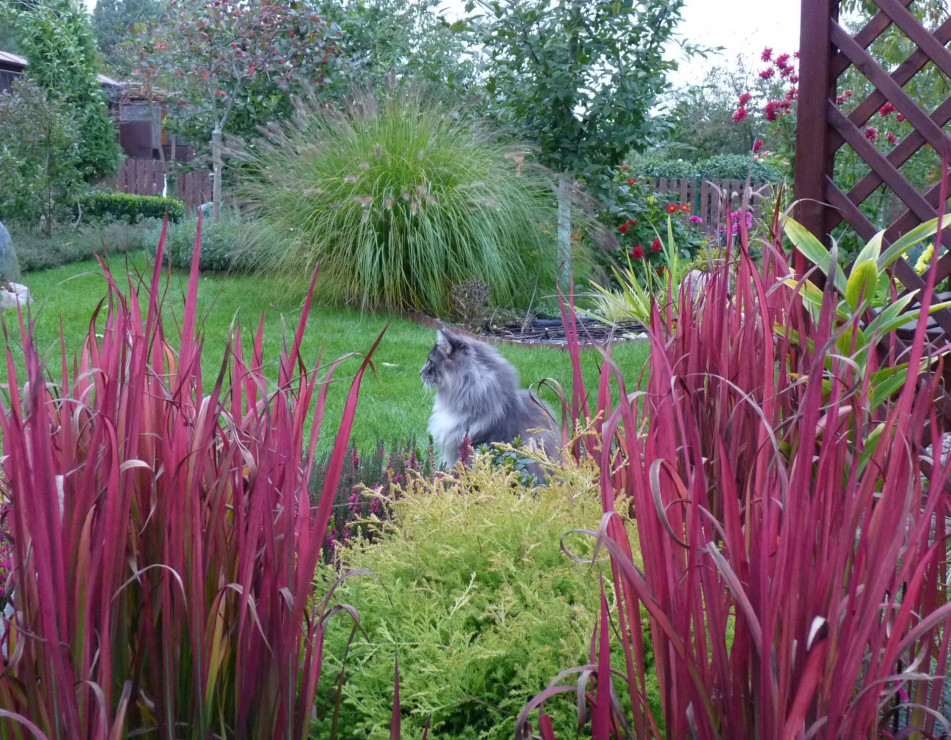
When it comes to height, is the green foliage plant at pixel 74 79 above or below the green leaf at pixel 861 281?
above

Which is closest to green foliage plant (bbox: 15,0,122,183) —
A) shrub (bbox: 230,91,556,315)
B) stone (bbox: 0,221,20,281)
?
stone (bbox: 0,221,20,281)

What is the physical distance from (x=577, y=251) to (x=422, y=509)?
743 cm

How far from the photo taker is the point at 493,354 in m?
4.01

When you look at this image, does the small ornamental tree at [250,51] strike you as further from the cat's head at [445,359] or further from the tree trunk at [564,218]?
the cat's head at [445,359]

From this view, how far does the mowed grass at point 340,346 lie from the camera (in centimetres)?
525

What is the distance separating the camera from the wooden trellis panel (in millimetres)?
2977

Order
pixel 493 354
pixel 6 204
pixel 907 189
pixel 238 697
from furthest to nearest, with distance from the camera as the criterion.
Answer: pixel 6 204 → pixel 493 354 → pixel 907 189 → pixel 238 697

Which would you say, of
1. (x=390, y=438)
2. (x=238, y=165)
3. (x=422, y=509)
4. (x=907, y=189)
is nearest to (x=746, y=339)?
(x=422, y=509)

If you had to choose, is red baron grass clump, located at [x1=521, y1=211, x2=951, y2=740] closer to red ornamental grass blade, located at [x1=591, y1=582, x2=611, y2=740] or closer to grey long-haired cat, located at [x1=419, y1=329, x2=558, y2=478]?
red ornamental grass blade, located at [x1=591, y1=582, x2=611, y2=740]

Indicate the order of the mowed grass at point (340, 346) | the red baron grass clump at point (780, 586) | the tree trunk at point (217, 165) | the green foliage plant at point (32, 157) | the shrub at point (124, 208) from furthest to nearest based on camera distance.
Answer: the shrub at point (124, 208)
the green foliage plant at point (32, 157)
the tree trunk at point (217, 165)
the mowed grass at point (340, 346)
the red baron grass clump at point (780, 586)

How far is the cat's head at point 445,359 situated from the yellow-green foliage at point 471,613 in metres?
1.99

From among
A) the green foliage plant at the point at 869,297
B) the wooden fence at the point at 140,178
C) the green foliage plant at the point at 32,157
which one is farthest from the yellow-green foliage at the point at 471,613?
the wooden fence at the point at 140,178

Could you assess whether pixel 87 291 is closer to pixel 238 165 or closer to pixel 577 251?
pixel 238 165

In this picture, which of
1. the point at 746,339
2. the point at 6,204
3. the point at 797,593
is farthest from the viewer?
the point at 6,204
